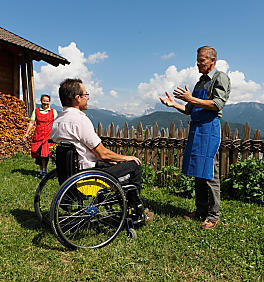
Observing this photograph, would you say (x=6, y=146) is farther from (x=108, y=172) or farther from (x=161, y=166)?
(x=108, y=172)

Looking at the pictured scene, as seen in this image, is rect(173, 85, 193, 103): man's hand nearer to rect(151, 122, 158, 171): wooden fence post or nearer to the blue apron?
the blue apron

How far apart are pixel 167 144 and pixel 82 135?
3.08m

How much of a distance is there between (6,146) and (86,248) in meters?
7.02

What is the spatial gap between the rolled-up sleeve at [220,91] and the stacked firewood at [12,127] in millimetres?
Result: 7561

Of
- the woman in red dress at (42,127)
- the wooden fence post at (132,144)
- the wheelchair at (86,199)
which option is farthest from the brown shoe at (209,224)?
the woman in red dress at (42,127)

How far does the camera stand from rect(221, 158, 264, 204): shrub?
4.14 meters

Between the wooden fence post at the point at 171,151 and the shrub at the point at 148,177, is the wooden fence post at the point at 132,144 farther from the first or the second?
the wooden fence post at the point at 171,151

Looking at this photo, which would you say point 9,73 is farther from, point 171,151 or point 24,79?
point 171,151

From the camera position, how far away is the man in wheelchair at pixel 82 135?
2533 mm

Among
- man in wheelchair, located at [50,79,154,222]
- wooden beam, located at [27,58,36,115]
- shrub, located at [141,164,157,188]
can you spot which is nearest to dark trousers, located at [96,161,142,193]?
man in wheelchair, located at [50,79,154,222]

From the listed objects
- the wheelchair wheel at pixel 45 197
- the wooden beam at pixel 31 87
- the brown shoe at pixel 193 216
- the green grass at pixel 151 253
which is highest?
the wooden beam at pixel 31 87

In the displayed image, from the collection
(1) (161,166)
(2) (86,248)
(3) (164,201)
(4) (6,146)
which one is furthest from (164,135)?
(4) (6,146)

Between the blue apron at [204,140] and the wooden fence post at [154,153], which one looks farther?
the wooden fence post at [154,153]

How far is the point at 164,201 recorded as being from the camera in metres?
4.30
